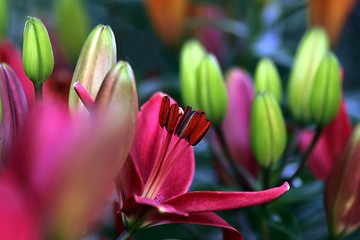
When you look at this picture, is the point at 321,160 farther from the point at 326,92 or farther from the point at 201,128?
the point at 201,128

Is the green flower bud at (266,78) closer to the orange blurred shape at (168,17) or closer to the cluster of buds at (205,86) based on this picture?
the cluster of buds at (205,86)

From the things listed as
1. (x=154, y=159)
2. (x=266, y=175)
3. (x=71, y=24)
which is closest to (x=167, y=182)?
(x=154, y=159)

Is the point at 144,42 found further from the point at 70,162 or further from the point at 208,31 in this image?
the point at 70,162

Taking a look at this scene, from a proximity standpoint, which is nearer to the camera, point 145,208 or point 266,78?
point 145,208

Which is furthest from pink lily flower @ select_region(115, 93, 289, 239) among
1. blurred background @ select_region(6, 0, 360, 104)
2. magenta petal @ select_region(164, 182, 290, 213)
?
blurred background @ select_region(6, 0, 360, 104)

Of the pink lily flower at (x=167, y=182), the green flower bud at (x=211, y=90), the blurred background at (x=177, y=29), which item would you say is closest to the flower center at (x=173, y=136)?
the pink lily flower at (x=167, y=182)

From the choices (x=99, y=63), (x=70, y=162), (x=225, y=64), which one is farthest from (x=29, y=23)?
(x=225, y=64)
